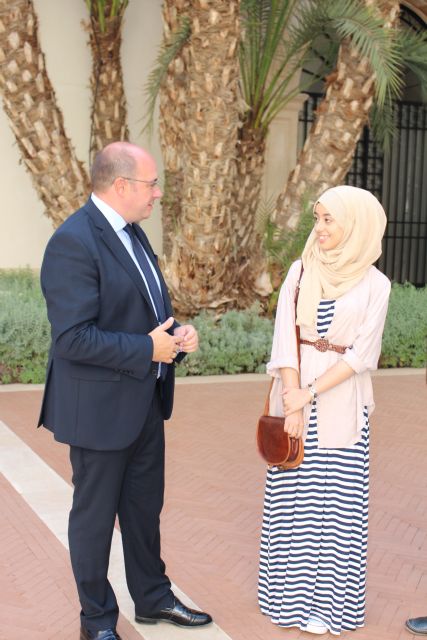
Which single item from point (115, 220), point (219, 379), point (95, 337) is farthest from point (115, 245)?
point (219, 379)

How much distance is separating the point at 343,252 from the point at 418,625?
1.63m

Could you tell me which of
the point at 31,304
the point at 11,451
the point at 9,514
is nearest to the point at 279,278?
the point at 31,304

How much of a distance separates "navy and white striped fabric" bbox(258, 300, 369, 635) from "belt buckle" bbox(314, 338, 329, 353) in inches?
1.2

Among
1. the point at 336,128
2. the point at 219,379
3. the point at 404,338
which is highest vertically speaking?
the point at 336,128

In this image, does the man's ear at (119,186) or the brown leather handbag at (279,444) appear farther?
the brown leather handbag at (279,444)

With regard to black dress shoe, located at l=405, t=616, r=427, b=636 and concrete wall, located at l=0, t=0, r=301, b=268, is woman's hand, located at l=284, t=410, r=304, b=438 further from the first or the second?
concrete wall, located at l=0, t=0, r=301, b=268

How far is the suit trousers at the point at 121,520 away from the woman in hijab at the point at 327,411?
506mm

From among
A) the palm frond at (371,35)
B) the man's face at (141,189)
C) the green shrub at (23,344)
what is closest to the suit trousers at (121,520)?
the man's face at (141,189)

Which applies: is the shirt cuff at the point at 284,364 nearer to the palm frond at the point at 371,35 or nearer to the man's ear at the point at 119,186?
the man's ear at the point at 119,186

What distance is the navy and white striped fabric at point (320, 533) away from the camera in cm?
328

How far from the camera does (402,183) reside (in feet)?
54.5

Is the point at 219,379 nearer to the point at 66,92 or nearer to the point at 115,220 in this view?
the point at 66,92

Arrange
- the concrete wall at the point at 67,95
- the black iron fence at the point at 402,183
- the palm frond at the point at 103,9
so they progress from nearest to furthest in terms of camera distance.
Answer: the palm frond at the point at 103,9 < the concrete wall at the point at 67,95 < the black iron fence at the point at 402,183

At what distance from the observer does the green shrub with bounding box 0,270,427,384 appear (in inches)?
324
